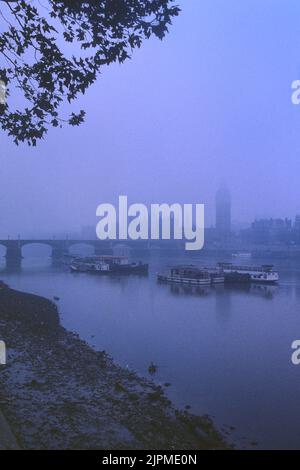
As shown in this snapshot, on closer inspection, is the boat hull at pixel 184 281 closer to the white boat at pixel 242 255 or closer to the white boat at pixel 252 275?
the white boat at pixel 252 275

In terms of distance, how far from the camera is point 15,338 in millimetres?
8289

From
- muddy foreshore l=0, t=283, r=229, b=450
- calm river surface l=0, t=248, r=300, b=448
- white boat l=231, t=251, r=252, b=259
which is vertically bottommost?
calm river surface l=0, t=248, r=300, b=448

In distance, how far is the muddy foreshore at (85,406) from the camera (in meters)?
4.03

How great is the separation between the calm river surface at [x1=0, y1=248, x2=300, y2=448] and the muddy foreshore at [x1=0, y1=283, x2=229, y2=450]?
17.7 inches

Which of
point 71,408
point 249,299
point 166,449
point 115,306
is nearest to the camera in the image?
point 166,449

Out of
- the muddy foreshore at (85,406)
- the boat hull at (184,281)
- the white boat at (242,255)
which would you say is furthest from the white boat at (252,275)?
the muddy foreshore at (85,406)

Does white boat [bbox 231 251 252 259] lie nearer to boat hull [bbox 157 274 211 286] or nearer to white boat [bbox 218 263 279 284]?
white boat [bbox 218 263 279 284]

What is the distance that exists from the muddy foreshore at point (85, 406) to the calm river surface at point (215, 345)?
45 cm

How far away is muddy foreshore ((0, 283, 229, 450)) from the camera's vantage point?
4.03m

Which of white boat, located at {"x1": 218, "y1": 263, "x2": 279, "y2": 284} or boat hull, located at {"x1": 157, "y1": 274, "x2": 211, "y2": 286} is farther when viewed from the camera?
white boat, located at {"x1": 218, "y1": 263, "x2": 279, "y2": 284}

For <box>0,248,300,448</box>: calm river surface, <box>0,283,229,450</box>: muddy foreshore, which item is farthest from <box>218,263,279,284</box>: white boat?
<box>0,283,229,450</box>: muddy foreshore
